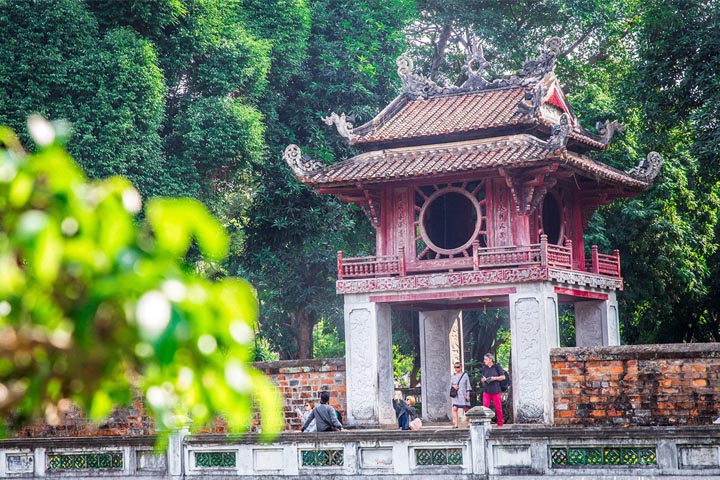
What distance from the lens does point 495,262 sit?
22219 millimetres

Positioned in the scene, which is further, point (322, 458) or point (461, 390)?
point (461, 390)

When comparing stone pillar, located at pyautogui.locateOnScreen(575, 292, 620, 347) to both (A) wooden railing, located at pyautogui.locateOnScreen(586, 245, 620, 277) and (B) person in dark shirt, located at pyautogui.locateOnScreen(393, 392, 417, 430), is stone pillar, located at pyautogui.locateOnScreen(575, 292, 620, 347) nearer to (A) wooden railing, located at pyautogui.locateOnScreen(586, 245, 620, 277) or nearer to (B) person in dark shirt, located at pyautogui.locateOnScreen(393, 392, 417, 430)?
(A) wooden railing, located at pyautogui.locateOnScreen(586, 245, 620, 277)

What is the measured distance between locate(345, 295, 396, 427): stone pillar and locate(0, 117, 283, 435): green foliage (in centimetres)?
1894

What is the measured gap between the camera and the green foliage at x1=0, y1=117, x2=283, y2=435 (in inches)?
131

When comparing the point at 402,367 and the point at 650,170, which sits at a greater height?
the point at 650,170

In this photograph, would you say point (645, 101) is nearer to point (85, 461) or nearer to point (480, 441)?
point (480, 441)

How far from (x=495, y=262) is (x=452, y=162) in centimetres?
216

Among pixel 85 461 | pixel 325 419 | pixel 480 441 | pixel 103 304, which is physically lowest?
pixel 85 461

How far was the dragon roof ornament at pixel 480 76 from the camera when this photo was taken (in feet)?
79.5

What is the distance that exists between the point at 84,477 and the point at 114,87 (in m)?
11.7

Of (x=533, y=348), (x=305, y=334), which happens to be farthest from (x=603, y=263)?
(x=305, y=334)

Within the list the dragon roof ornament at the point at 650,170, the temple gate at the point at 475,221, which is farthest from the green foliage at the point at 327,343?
the dragon roof ornament at the point at 650,170

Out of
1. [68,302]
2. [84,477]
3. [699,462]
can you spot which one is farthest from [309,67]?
[68,302]

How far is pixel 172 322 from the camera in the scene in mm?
3287
